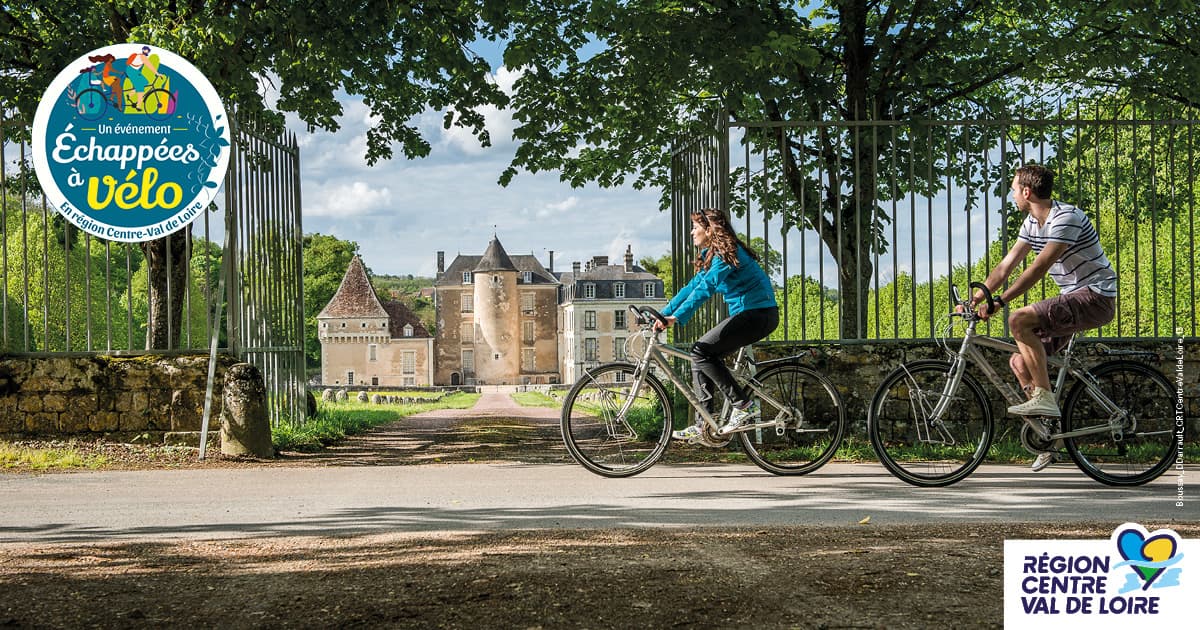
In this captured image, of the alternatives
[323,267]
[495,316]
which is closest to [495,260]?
[495,316]

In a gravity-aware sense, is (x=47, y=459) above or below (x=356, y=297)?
below

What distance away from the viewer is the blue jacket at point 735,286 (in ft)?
22.4

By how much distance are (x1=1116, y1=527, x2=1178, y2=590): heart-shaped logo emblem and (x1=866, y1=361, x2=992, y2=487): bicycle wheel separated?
2.47 m

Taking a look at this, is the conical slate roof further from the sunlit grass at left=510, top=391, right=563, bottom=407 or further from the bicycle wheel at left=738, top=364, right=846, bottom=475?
the bicycle wheel at left=738, top=364, right=846, bottom=475

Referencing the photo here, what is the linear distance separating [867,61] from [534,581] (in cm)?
958

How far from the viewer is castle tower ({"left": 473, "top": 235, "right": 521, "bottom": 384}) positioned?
78312 mm

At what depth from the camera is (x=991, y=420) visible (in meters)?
6.55

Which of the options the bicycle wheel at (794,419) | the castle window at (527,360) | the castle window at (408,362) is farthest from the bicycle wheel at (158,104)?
the castle window at (408,362)

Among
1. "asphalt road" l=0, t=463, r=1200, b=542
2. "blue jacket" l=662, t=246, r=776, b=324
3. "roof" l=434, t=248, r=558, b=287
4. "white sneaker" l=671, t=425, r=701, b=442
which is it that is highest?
"roof" l=434, t=248, r=558, b=287

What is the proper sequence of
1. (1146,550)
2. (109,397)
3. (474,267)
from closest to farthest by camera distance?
1. (1146,550)
2. (109,397)
3. (474,267)

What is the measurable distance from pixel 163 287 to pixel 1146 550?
10.6 metres

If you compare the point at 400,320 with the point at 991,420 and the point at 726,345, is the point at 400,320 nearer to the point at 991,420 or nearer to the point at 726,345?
the point at 726,345

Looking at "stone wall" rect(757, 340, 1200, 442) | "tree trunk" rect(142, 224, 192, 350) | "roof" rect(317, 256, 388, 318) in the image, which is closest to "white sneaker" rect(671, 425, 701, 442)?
"stone wall" rect(757, 340, 1200, 442)

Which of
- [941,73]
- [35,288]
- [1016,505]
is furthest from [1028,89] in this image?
[35,288]
